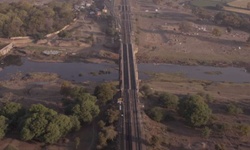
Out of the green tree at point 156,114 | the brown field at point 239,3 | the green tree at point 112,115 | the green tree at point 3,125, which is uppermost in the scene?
the brown field at point 239,3

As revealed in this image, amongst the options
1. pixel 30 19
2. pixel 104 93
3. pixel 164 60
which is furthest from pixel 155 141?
pixel 30 19

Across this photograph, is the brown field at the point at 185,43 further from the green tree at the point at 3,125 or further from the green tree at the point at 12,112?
the green tree at the point at 3,125

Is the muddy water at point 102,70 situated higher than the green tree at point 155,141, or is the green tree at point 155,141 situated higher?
the muddy water at point 102,70

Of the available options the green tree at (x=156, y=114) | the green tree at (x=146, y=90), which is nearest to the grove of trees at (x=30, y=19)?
the green tree at (x=146, y=90)

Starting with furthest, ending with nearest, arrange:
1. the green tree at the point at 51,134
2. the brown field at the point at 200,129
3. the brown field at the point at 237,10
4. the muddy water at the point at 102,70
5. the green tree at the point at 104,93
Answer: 1. the brown field at the point at 237,10
2. the muddy water at the point at 102,70
3. the green tree at the point at 104,93
4. the brown field at the point at 200,129
5. the green tree at the point at 51,134

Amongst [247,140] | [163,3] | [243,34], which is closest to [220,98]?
[247,140]

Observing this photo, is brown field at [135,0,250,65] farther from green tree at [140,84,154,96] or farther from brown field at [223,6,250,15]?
brown field at [223,6,250,15]

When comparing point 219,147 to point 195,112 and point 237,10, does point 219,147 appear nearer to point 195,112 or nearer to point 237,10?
point 195,112
